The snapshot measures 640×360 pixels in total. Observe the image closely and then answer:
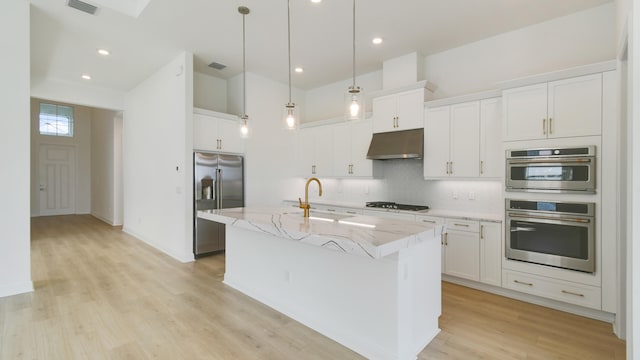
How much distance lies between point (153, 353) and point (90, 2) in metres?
3.65

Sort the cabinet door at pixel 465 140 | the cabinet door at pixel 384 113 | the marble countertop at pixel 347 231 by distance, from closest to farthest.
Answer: the marble countertop at pixel 347 231
the cabinet door at pixel 465 140
the cabinet door at pixel 384 113

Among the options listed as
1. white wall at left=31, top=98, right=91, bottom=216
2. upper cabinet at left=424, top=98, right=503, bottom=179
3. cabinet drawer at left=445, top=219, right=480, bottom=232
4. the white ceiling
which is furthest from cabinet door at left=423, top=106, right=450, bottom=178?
white wall at left=31, top=98, right=91, bottom=216

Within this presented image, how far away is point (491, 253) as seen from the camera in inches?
137

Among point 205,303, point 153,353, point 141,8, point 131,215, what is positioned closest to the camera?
point 153,353

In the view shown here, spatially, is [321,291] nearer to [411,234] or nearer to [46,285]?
[411,234]

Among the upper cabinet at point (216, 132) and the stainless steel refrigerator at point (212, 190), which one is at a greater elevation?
the upper cabinet at point (216, 132)

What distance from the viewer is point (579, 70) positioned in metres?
2.93

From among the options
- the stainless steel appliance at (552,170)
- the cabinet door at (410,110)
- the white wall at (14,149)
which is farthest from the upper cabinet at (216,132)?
the stainless steel appliance at (552,170)

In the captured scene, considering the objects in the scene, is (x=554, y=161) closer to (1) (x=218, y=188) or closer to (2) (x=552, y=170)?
(2) (x=552, y=170)

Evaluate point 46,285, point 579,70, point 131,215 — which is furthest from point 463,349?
point 131,215

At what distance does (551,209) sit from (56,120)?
12837 millimetres

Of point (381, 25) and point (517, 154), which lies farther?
point (381, 25)

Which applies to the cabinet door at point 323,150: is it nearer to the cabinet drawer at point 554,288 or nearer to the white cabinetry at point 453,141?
the white cabinetry at point 453,141

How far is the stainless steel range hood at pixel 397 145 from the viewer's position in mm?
4207
